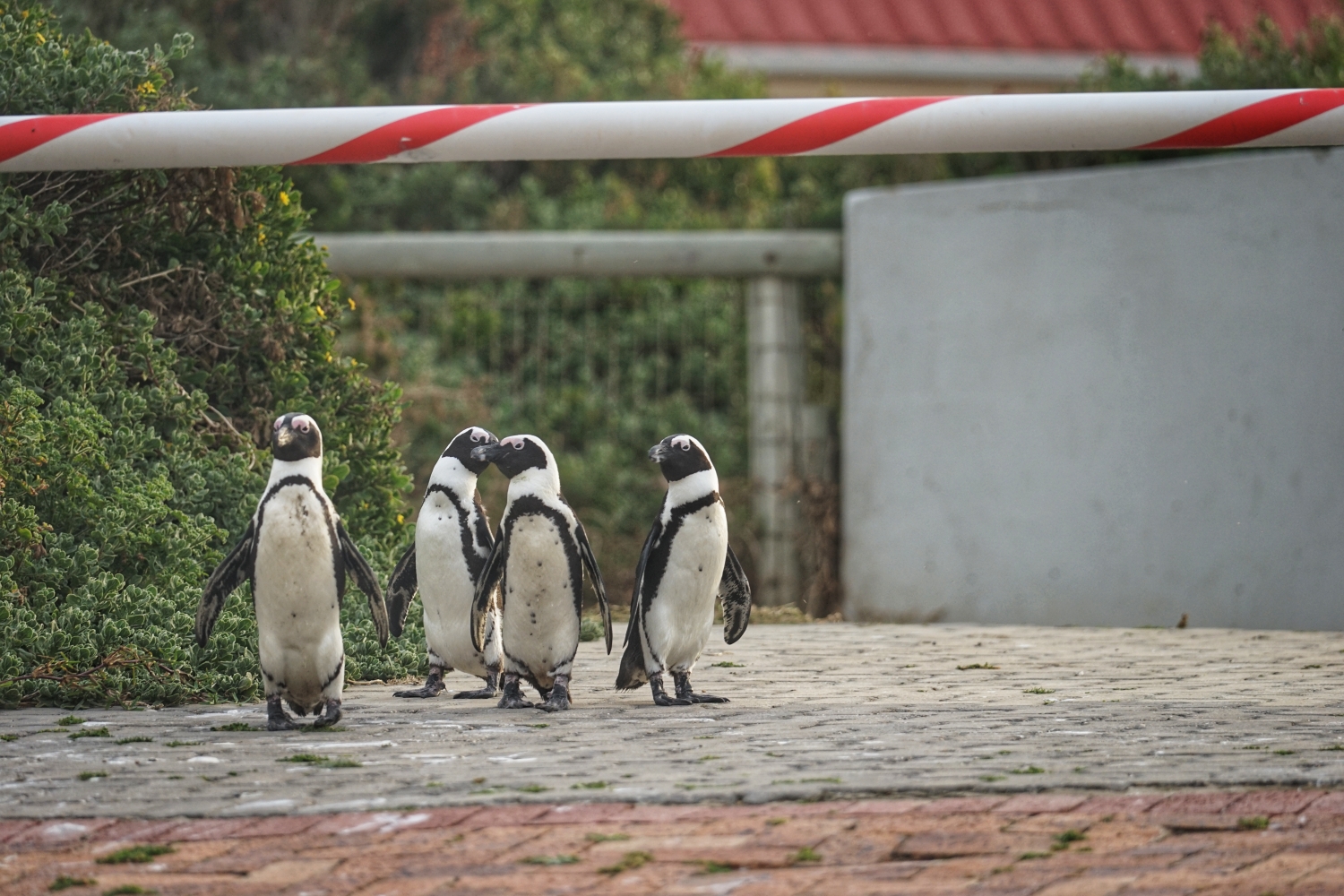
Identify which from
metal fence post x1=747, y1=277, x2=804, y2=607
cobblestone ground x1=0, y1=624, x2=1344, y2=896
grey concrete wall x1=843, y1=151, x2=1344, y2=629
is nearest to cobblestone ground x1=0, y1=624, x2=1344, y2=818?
cobblestone ground x1=0, y1=624, x2=1344, y2=896

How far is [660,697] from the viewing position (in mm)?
5734

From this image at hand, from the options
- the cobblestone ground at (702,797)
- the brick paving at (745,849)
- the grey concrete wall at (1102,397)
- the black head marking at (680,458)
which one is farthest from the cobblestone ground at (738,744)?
the grey concrete wall at (1102,397)

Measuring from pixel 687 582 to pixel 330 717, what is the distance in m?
1.29

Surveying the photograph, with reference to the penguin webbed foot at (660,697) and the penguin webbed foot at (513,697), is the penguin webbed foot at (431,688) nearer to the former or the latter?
the penguin webbed foot at (513,697)

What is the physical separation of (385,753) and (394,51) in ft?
44.4

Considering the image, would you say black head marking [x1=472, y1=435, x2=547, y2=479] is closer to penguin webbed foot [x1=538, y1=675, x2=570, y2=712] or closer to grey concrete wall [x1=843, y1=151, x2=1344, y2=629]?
penguin webbed foot [x1=538, y1=675, x2=570, y2=712]

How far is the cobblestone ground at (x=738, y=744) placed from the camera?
13.6 feet

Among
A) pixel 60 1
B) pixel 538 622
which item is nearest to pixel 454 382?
pixel 60 1

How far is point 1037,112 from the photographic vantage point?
18.7 ft

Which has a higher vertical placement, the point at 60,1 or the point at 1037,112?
the point at 60,1

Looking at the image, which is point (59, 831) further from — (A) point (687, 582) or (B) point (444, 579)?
(A) point (687, 582)

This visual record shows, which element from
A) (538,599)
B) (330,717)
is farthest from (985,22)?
(330,717)

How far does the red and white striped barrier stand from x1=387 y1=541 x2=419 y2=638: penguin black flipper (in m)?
1.48

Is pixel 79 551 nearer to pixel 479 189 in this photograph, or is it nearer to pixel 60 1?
pixel 60 1
